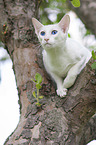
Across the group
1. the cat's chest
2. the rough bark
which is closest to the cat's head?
the cat's chest

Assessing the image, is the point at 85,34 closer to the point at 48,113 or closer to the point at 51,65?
the point at 51,65

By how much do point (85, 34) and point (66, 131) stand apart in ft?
9.14

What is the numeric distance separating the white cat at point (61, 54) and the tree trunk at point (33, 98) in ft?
0.36

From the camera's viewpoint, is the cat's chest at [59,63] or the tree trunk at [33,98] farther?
the cat's chest at [59,63]

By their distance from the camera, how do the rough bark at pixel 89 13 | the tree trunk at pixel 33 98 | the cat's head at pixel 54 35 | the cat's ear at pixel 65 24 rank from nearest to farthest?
the tree trunk at pixel 33 98 < the cat's head at pixel 54 35 < the cat's ear at pixel 65 24 < the rough bark at pixel 89 13

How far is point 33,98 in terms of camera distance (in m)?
2.63

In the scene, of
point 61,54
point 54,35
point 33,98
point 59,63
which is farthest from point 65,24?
point 33,98

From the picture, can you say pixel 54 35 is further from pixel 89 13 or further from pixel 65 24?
pixel 89 13

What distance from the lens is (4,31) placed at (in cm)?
→ 311

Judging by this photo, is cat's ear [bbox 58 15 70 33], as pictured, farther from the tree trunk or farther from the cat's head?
the tree trunk

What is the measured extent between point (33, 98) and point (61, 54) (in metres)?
0.70

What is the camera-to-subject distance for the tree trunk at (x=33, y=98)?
7.34 feet

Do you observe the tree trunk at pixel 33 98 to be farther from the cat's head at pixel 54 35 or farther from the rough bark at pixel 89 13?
the rough bark at pixel 89 13

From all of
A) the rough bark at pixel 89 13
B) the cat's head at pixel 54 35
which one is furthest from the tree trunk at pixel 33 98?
the rough bark at pixel 89 13
